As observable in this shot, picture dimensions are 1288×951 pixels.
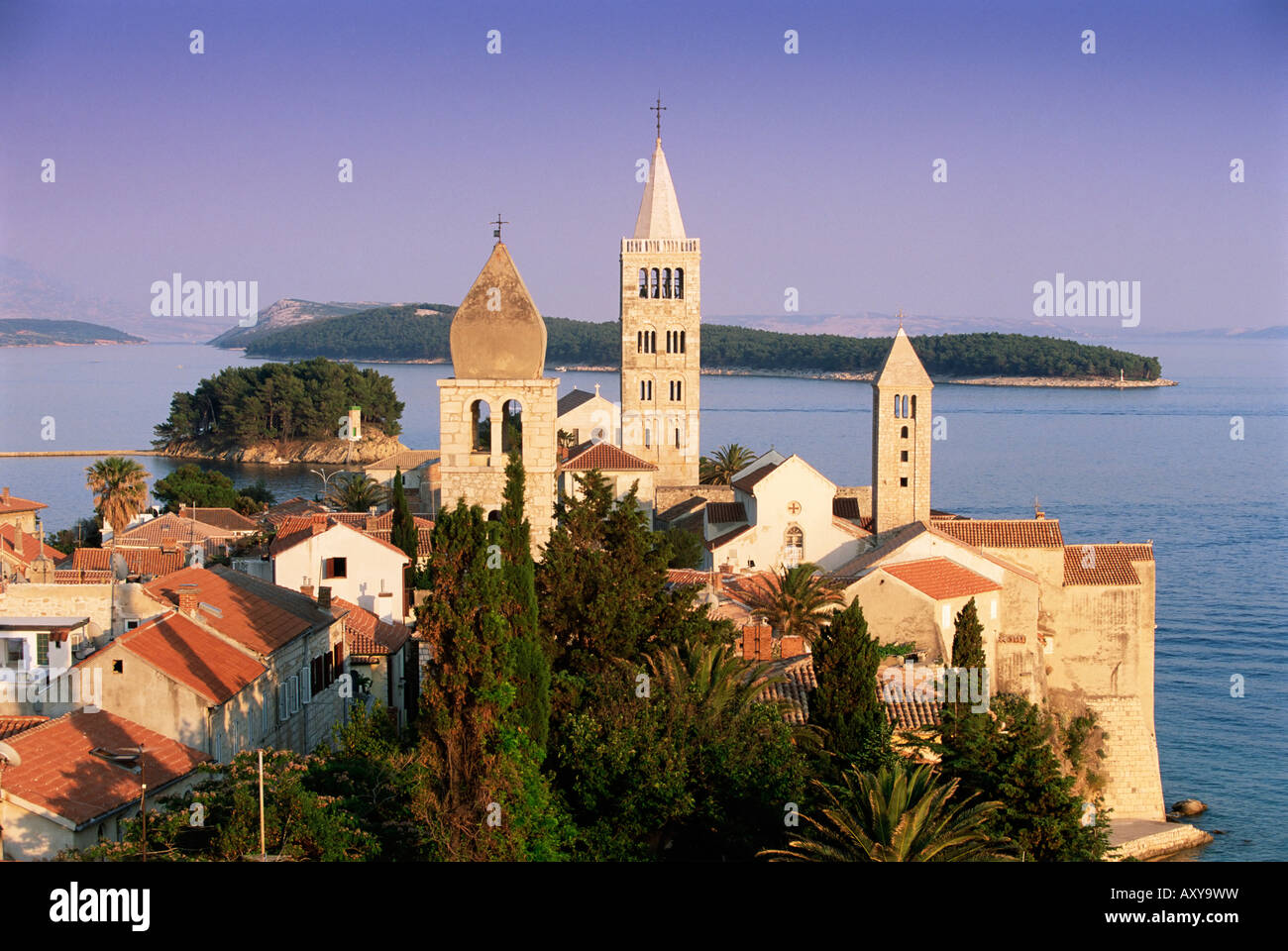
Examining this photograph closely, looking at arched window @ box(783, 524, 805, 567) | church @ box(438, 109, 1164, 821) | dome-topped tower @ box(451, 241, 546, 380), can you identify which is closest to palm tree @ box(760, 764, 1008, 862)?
church @ box(438, 109, 1164, 821)

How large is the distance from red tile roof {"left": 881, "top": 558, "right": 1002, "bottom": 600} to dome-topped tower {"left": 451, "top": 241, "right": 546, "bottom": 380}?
10.7 meters

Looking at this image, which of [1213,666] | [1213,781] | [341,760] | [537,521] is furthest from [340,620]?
[1213,666]

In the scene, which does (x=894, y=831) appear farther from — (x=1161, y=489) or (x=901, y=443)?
(x=1161, y=489)

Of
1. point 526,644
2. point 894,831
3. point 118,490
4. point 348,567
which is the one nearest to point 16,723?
point 526,644

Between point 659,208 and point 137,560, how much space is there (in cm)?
3639

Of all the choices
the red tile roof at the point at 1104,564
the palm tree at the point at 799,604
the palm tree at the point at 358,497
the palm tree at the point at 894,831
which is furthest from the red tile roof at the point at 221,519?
the palm tree at the point at 894,831

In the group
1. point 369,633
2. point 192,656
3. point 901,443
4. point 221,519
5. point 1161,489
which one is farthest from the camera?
point 1161,489

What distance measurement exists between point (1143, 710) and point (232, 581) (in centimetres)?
2380

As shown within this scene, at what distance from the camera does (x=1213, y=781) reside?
128 feet

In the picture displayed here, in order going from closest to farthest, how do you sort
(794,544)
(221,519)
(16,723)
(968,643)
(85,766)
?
(85,766) → (16,723) → (968,643) → (794,544) → (221,519)

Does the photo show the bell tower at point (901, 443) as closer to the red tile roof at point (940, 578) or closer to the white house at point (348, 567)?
the red tile roof at point (940, 578)

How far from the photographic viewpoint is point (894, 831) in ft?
45.4

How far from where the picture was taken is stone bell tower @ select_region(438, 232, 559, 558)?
2425cm
